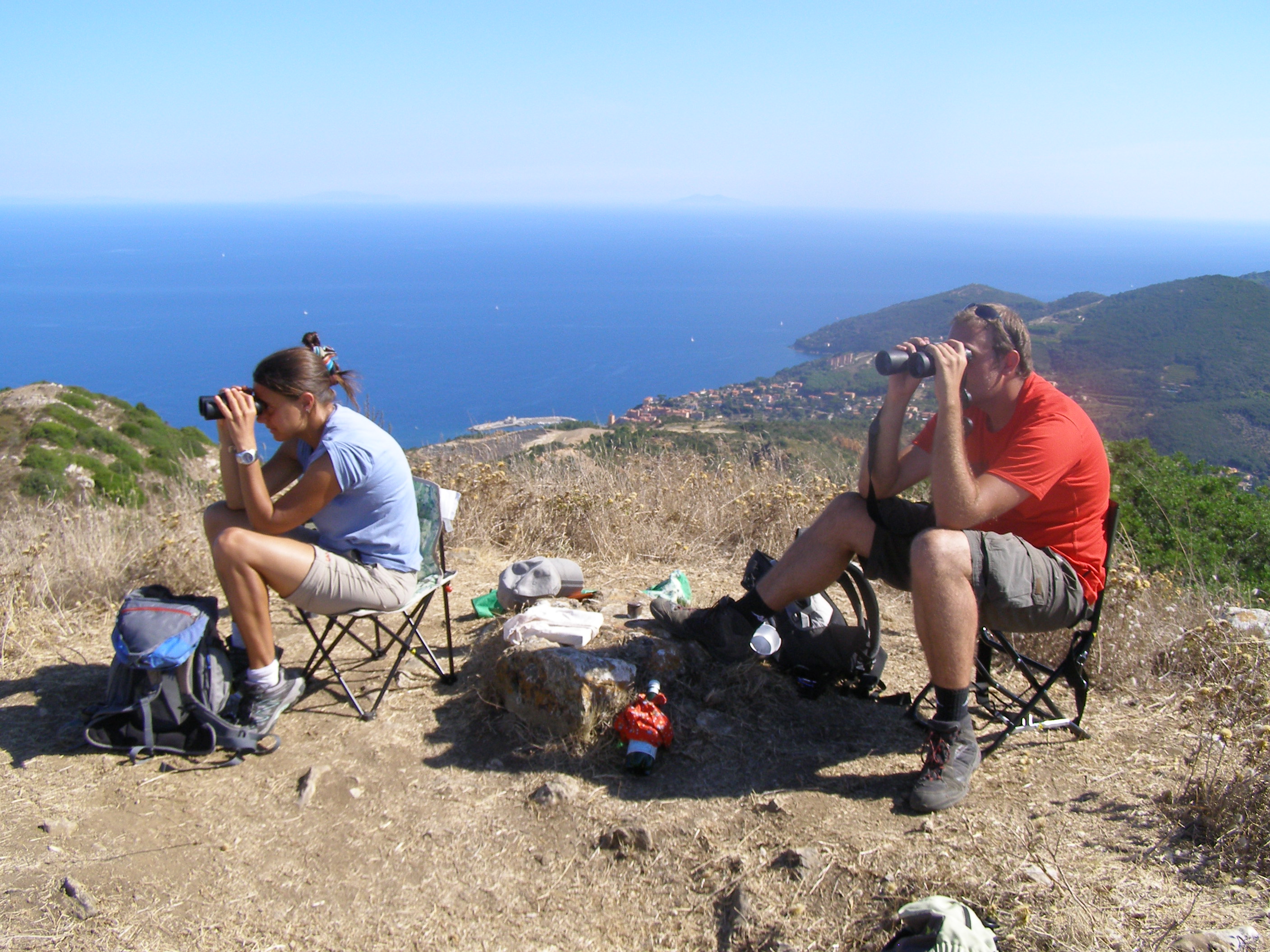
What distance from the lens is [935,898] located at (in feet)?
5.86

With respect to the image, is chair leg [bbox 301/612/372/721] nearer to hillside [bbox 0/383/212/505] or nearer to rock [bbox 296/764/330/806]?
rock [bbox 296/764/330/806]

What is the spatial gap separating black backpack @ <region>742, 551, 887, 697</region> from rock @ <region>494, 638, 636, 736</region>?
61 cm

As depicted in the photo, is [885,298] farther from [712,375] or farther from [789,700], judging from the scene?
[789,700]

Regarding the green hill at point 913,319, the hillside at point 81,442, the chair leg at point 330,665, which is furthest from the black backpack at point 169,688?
the green hill at point 913,319

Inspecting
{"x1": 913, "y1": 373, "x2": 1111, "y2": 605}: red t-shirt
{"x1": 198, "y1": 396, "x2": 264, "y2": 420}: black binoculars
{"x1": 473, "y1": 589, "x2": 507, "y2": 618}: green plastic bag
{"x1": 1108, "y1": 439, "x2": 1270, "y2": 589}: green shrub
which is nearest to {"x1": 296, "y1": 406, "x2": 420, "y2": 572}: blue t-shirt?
{"x1": 198, "y1": 396, "x2": 264, "y2": 420}: black binoculars

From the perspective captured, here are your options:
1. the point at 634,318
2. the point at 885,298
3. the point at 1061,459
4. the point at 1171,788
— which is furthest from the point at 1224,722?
the point at 885,298

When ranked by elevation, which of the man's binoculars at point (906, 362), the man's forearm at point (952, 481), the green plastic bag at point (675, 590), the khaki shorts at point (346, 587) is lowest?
the green plastic bag at point (675, 590)

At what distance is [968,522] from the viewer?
2.30 m

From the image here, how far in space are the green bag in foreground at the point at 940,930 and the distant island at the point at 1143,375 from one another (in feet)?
45.7

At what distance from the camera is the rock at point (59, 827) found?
89.6 inches

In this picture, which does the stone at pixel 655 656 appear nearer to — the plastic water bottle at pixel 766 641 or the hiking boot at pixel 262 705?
the plastic water bottle at pixel 766 641

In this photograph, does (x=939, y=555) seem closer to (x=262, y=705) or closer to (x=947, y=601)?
(x=947, y=601)

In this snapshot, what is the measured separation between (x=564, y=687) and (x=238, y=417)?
148 cm

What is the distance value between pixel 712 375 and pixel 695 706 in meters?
56.1
